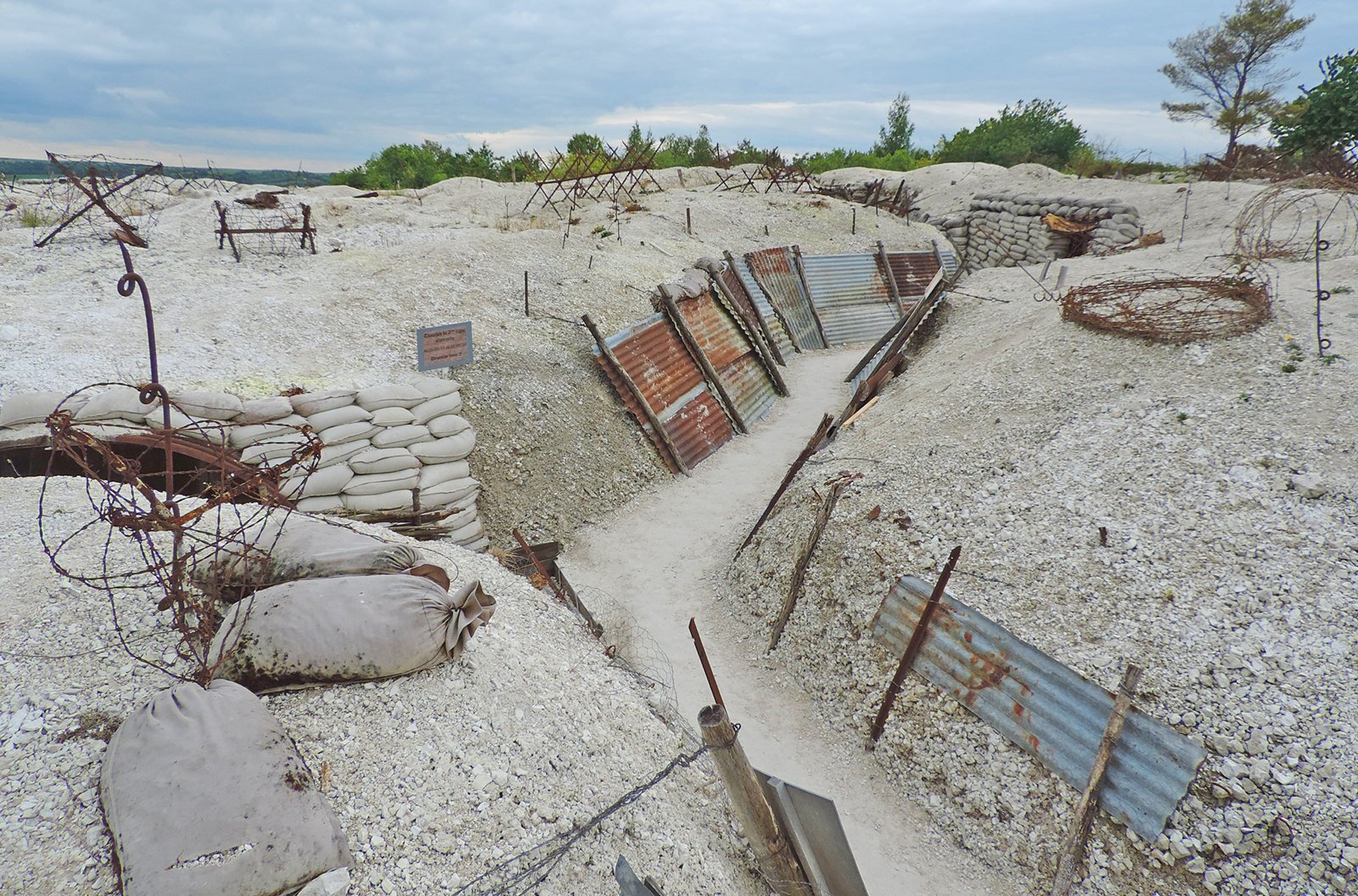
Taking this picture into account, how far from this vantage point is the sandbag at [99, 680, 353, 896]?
3.03m

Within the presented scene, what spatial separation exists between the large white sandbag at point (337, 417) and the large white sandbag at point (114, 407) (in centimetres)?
142

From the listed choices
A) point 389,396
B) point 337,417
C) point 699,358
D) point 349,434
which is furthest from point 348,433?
point 699,358

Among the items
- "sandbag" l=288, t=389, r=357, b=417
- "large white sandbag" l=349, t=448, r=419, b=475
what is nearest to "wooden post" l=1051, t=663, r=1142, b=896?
"large white sandbag" l=349, t=448, r=419, b=475

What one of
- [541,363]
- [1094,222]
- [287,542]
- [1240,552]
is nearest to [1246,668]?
[1240,552]

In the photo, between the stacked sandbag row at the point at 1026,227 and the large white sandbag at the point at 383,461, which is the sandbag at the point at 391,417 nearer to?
the large white sandbag at the point at 383,461

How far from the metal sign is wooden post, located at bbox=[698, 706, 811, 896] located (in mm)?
7017

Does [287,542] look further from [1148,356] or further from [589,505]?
[1148,356]

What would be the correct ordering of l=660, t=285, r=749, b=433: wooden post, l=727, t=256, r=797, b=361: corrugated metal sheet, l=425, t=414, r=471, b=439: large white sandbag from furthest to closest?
l=727, t=256, r=797, b=361: corrugated metal sheet, l=660, t=285, r=749, b=433: wooden post, l=425, t=414, r=471, b=439: large white sandbag

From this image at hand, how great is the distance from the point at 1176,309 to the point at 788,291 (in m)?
8.83

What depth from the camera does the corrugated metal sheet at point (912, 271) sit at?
18391mm

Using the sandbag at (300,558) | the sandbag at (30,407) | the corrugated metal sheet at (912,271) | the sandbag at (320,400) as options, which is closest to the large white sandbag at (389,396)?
the sandbag at (320,400)

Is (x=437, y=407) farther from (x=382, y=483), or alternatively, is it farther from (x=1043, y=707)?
(x=1043, y=707)

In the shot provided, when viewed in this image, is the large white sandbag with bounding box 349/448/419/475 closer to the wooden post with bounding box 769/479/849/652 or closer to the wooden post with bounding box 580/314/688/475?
the wooden post with bounding box 580/314/688/475

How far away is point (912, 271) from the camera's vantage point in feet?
61.5
